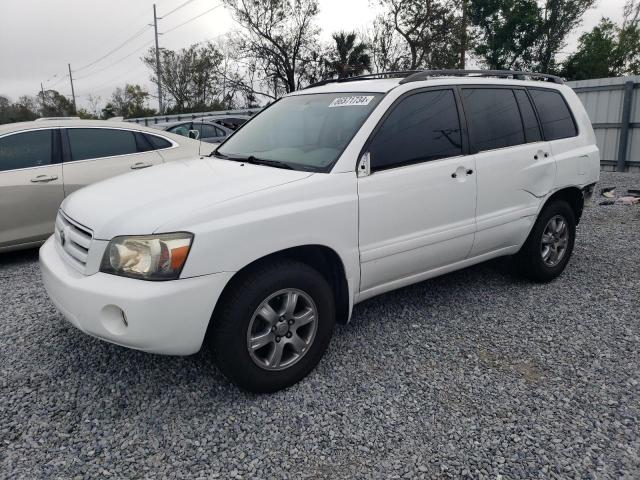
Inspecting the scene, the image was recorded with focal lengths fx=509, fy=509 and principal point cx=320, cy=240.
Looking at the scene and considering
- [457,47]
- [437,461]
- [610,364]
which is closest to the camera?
[437,461]

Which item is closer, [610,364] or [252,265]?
[252,265]

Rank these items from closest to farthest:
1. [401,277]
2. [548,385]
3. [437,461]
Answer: [437,461], [548,385], [401,277]

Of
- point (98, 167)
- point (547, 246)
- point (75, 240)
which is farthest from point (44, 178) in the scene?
point (547, 246)

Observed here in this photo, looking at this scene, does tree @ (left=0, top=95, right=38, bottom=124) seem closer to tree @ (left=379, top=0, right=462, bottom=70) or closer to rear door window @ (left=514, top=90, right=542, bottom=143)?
tree @ (left=379, top=0, right=462, bottom=70)

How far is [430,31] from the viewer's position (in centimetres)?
2503

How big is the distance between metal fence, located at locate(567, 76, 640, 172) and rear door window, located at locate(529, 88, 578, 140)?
28.0 ft

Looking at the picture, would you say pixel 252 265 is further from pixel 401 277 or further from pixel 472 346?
pixel 472 346

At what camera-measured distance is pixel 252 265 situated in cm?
272

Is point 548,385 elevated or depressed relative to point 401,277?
depressed

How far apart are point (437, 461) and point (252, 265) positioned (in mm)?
1322

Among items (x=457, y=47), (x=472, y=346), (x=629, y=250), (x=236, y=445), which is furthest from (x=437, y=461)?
(x=457, y=47)

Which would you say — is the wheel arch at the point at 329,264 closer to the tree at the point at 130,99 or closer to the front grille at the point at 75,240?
the front grille at the point at 75,240

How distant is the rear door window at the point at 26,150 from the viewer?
17.5 ft

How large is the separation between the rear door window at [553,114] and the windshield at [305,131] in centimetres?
179
